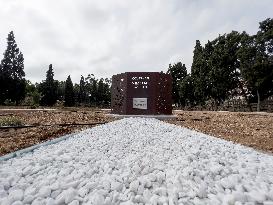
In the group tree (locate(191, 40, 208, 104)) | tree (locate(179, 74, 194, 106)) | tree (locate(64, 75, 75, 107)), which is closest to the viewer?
tree (locate(191, 40, 208, 104))

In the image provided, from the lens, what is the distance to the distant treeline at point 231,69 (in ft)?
134

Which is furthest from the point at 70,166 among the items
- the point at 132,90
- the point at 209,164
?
the point at 132,90

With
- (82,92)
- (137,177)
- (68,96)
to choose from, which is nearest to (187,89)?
(68,96)

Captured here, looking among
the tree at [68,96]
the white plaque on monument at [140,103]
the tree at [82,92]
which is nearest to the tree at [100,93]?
the tree at [82,92]

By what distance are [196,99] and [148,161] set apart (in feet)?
174

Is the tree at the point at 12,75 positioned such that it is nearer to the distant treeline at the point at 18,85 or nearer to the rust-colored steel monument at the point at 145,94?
the distant treeline at the point at 18,85

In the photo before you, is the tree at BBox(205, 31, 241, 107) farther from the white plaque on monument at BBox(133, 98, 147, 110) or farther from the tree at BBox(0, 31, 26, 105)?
the tree at BBox(0, 31, 26, 105)

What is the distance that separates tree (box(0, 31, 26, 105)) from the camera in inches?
2088

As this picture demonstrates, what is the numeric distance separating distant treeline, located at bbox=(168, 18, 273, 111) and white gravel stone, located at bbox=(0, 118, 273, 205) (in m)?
36.5

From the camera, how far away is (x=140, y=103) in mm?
24688

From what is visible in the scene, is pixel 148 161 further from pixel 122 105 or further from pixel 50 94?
pixel 50 94

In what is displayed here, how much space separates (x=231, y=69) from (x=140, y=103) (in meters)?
27.6

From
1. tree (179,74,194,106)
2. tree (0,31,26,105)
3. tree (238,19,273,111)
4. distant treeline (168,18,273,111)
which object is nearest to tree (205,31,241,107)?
distant treeline (168,18,273,111)

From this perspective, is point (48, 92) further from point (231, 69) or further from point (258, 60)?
point (258, 60)
